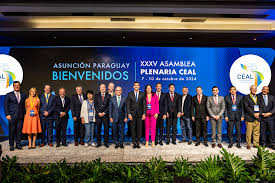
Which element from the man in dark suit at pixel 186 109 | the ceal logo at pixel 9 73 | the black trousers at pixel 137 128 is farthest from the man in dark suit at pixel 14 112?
the man in dark suit at pixel 186 109

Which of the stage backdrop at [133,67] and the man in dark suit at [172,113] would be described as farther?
the stage backdrop at [133,67]

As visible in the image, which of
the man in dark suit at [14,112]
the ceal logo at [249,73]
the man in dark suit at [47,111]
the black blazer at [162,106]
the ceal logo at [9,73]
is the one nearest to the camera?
the man in dark suit at [14,112]

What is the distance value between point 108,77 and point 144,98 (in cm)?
197

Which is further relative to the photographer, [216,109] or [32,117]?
[216,109]

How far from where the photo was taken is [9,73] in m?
7.07

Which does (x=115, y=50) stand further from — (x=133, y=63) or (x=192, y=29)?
(x=192, y=29)

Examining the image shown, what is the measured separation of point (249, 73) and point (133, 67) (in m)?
3.76

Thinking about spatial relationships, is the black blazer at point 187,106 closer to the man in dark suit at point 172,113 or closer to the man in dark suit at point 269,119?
the man in dark suit at point 172,113

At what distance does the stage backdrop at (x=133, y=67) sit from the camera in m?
7.11

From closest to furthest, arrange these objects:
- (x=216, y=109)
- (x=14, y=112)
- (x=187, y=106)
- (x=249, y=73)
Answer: (x=14, y=112) → (x=216, y=109) → (x=187, y=106) → (x=249, y=73)

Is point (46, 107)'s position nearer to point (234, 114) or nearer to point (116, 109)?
point (116, 109)

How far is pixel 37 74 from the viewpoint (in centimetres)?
710

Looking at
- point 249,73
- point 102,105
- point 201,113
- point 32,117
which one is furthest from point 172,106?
point 32,117

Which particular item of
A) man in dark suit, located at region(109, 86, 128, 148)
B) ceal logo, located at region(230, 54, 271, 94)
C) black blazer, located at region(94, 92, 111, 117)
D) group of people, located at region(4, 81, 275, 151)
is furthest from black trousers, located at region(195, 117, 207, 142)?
black blazer, located at region(94, 92, 111, 117)
